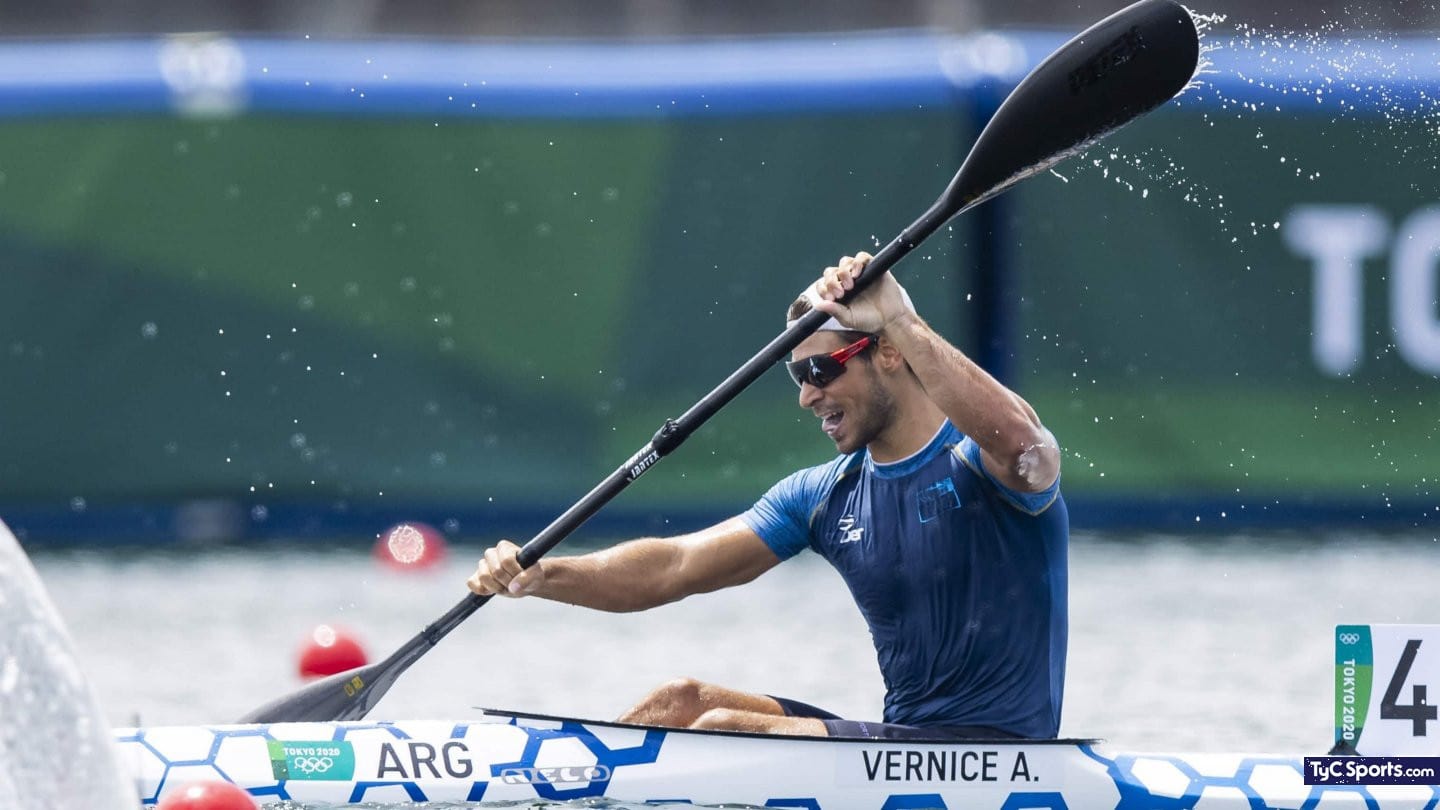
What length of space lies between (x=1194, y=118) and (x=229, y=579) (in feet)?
17.3

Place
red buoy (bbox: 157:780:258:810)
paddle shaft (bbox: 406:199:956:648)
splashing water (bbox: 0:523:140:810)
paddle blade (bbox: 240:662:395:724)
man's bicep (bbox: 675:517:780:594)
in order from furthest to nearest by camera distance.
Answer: paddle blade (bbox: 240:662:395:724), man's bicep (bbox: 675:517:780:594), paddle shaft (bbox: 406:199:956:648), red buoy (bbox: 157:780:258:810), splashing water (bbox: 0:523:140:810)

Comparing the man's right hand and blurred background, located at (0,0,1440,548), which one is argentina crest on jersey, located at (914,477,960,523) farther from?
blurred background, located at (0,0,1440,548)

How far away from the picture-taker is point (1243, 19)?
523 inches

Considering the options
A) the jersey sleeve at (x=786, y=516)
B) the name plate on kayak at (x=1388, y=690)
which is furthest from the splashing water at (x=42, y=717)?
the name plate on kayak at (x=1388, y=690)

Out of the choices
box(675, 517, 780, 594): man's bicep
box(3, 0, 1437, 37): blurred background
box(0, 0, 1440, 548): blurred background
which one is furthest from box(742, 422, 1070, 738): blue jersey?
box(3, 0, 1437, 37): blurred background

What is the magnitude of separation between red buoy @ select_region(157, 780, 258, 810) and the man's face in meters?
1.76

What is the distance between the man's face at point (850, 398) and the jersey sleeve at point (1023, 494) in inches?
10.5

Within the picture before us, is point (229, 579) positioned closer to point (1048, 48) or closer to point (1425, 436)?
point (1048, 48)

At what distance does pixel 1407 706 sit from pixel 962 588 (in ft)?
3.59

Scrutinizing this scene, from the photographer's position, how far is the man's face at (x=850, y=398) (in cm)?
558

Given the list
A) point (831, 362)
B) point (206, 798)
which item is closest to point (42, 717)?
point (206, 798)

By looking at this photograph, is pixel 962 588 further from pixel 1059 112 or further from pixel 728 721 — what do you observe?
pixel 1059 112

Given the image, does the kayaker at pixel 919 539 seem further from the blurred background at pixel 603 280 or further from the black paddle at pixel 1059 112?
the blurred background at pixel 603 280

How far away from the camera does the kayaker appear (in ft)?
17.4
